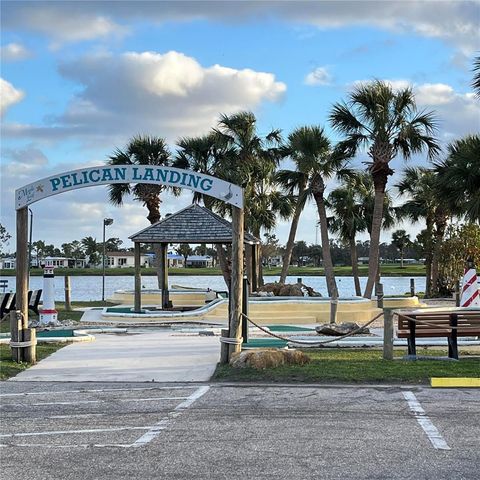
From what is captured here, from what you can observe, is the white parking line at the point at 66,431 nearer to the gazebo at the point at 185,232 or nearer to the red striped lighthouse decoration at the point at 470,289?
the red striped lighthouse decoration at the point at 470,289

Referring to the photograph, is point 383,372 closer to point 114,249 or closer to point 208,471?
point 208,471

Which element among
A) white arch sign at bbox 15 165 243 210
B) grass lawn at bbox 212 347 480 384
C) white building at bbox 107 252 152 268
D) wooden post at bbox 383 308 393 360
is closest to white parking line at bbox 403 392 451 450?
grass lawn at bbox 212 347 480 384

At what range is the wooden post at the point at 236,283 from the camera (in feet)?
37.1

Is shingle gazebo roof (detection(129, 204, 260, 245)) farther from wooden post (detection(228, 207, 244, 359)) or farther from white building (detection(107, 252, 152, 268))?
white building (detection(107, 252, 152, 268))

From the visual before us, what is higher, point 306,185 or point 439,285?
point 306,185

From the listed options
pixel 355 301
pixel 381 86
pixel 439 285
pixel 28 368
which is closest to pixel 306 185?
pixel 381 86

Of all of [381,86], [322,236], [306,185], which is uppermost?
[381,86]

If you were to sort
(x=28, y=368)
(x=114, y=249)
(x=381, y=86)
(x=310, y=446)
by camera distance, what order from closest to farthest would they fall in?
(x=310, y=446), (x=28, y=368), (x=381, y=86), (x=114, y=249)

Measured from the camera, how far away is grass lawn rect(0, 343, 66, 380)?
10759 mm

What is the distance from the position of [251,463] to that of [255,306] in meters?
16.1

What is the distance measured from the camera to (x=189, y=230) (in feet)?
77.7

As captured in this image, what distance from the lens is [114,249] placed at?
11938 centimetres

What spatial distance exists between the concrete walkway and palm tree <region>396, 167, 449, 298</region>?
76.5ft

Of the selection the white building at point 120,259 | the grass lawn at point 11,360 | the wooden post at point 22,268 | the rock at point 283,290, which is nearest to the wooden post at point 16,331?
the wooden post at point 22,268
